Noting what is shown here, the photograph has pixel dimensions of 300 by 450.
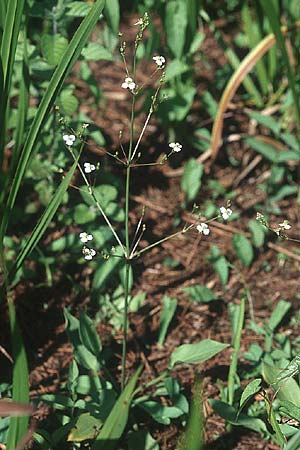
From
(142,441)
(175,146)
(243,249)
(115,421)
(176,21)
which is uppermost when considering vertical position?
(176,21)

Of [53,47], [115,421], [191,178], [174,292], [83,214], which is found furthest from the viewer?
[191,178]

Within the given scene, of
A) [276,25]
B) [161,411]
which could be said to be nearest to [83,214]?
[161,411]

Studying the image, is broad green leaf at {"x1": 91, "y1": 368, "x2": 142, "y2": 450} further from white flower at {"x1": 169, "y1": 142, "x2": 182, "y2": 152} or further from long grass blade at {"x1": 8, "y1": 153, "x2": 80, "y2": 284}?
white flower at {"x1": 169, "y1": 142, "x2": 182, "y2": 152}

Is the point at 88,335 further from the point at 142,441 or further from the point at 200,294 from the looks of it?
the point at 200,294

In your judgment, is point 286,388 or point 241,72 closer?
point 286,388

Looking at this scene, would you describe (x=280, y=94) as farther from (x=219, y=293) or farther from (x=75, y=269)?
(x=75, y=269)

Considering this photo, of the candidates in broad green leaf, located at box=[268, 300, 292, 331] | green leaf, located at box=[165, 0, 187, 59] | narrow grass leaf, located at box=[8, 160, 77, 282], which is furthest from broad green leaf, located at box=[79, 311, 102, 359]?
green leaf, located at box=[165, 0, 187, 59]

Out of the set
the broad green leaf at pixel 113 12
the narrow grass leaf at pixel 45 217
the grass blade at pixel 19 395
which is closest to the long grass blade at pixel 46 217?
the narrow grass leaf at pixel 45 217

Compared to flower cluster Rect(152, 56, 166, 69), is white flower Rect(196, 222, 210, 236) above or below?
below
